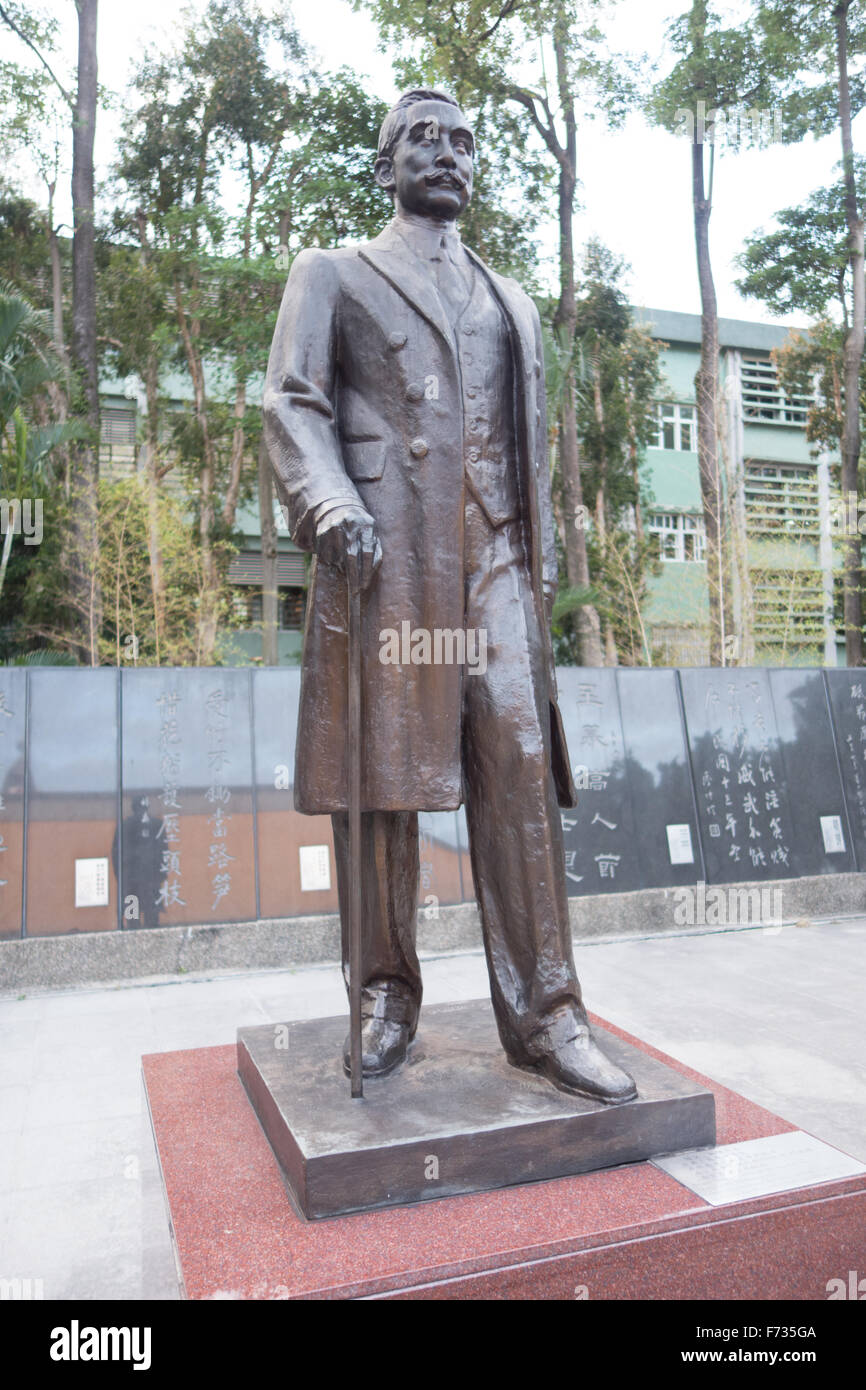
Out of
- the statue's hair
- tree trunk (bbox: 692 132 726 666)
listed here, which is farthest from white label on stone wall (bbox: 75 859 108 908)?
tree trunk (bbox: 692 132 726 666)

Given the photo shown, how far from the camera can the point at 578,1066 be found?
2.33 meters

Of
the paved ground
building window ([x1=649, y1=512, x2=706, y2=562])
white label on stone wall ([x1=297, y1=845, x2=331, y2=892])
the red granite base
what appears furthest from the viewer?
building window ([x1=649, y1=512, x2=706, y2=562])

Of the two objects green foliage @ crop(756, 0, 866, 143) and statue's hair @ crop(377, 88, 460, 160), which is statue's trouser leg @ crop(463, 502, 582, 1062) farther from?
green foliage @ crop(756, 0, 866, 143)

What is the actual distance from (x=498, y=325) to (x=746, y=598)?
32.8 ft

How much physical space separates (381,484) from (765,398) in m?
24.5

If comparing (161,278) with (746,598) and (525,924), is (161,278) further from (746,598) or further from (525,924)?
(525,924)

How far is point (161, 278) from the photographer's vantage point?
1495cm

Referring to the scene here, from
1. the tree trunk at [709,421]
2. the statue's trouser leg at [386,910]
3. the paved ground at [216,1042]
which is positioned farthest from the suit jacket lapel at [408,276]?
the tree trunk at [709,421]

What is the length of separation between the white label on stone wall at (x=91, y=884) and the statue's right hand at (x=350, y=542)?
318 cm

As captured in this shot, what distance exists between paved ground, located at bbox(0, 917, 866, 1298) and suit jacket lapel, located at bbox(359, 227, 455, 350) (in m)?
2.17

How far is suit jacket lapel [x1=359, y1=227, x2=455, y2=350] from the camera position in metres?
2.44

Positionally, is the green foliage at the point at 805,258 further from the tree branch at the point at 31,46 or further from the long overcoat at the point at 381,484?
the long overcoat at the point at 381,484

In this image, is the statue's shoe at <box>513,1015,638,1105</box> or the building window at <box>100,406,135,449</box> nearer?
the statue's shoe at <box>513,1015,638,1105</box>

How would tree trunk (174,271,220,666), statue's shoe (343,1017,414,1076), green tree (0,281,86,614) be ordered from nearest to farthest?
statue's shoe (343,1017,414,1076), green tree (0,281,86,614), tree trunk (174,271,220,666)
